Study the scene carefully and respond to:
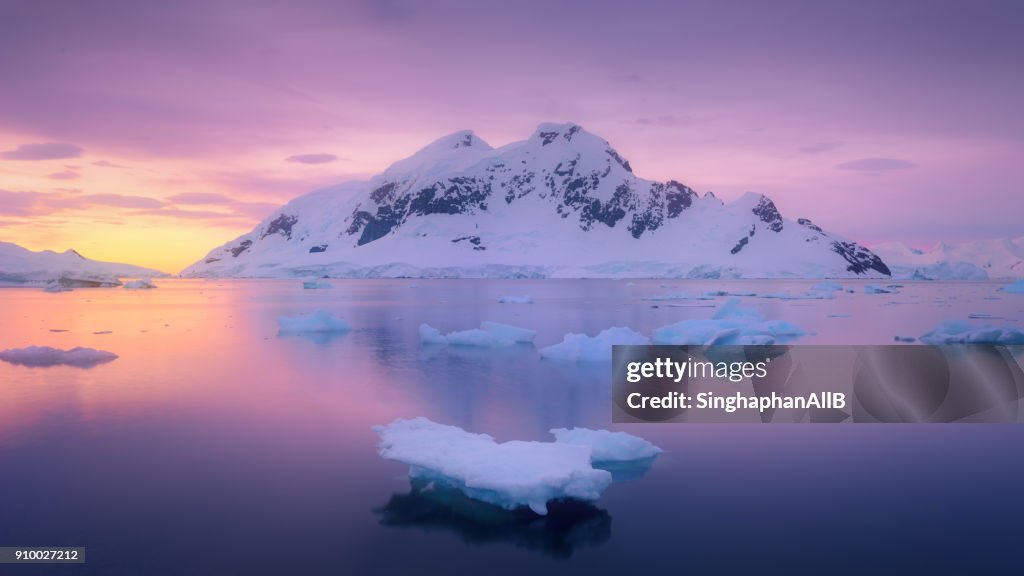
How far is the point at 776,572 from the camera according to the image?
577 cm

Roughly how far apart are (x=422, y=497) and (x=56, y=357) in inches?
565

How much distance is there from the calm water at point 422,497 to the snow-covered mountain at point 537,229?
114665mm

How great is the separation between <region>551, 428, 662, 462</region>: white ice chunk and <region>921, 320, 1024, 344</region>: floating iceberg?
48.1 ft

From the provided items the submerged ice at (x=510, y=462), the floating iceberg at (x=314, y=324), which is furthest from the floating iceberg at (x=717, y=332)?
the floating iceberg at (x=314, y=324)

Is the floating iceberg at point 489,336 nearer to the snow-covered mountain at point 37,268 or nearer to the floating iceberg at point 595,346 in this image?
the floating iceberg at point 595,346

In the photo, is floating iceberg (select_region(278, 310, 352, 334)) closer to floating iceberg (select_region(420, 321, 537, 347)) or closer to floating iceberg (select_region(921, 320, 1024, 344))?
floating iceberg (select_region(420, 321, 537, 347))

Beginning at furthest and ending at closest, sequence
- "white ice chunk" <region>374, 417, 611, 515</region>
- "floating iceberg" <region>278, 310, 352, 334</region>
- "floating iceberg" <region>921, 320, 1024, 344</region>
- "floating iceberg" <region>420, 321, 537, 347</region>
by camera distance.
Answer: "floating iceberg" <region>278, 310, 352, 334</region>
"floating iceberg" <region>420, 321, 537, 347</region>
"floating iceberg" <region>921, 320, 1024, 344</region>
"white ice chunk" <region>374, 417, 611, 515</region>

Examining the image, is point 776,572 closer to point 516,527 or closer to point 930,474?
point 516,527

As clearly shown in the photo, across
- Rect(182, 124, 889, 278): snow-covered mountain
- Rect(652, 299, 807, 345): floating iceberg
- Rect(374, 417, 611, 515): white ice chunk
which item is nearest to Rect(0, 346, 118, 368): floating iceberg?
Rect(374, 417, 611, 515): white ice chunk

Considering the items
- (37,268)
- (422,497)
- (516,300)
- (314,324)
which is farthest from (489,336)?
(37,268)

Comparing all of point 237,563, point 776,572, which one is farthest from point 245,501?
Result: point 776,572

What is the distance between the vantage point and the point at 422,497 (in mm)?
7301

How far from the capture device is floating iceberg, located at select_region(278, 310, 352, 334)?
2544cm

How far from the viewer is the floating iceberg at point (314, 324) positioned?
83.5 ft
